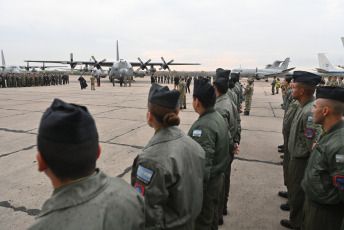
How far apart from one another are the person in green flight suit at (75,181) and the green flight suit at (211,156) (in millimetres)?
1333

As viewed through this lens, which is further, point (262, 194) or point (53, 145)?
point (262, 194)

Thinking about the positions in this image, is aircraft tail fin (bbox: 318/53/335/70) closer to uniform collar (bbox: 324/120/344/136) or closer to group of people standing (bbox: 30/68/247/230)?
uniform collar (bbox: 324/120/344/136)

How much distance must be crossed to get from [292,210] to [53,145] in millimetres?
3200

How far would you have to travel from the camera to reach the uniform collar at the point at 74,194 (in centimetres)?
98

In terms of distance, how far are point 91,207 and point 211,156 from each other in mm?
1534

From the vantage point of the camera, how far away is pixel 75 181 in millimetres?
1044

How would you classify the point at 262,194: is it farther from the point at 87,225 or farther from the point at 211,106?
the point at 87,225

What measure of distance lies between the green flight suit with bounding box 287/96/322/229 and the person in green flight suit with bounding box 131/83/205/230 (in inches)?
73.1

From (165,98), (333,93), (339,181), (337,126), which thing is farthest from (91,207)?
(333,93)

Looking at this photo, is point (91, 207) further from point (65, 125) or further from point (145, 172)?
point (145, 172)

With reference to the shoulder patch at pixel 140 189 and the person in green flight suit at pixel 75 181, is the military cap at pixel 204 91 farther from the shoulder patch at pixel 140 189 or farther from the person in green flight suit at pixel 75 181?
the person in green flight suit at pixel 75 181

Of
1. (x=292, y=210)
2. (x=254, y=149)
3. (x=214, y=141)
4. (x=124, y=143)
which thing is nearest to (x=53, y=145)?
(x=214, y=141)

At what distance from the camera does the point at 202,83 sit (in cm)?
261

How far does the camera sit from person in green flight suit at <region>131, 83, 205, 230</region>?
1.58 metres
